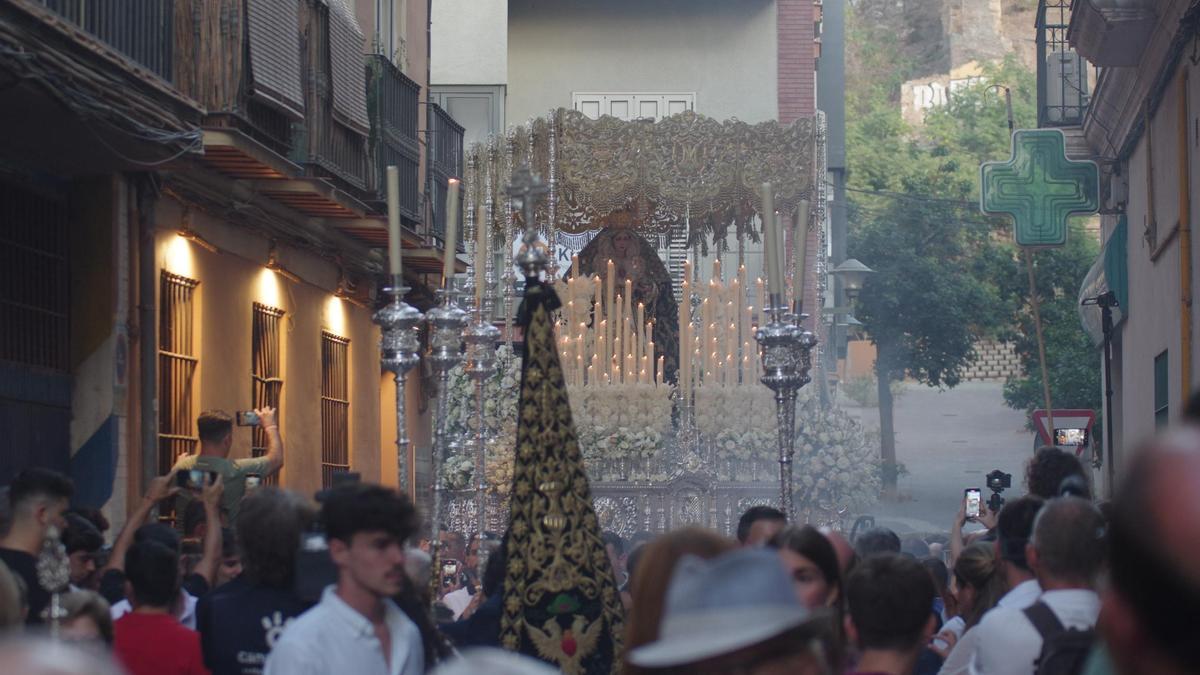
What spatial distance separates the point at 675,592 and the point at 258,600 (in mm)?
2395

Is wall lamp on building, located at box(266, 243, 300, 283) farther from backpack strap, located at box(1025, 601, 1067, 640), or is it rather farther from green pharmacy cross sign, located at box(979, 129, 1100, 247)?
backpack strap, located at box(1025, 601, 1067, 640)

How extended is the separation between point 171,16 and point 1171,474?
10.5 meters

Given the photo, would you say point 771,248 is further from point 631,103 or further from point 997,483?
point 631,103

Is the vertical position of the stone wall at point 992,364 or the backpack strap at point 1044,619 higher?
the stone wall at point 992,364

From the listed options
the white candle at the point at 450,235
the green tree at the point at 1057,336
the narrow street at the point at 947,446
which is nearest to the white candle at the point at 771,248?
the white candle at the point at 450,235

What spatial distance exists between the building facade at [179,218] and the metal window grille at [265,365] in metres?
0.03

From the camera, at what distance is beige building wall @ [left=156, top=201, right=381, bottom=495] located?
41.2ft

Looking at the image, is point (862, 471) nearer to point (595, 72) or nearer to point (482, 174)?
point (482, 174)

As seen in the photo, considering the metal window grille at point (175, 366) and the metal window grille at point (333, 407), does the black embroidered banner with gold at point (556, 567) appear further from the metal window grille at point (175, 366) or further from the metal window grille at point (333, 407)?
the metal window grille at point (333, 407)

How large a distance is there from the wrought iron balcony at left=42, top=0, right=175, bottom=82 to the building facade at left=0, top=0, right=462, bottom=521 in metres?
0.02

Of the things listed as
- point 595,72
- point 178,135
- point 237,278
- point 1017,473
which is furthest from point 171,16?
point 1017,473

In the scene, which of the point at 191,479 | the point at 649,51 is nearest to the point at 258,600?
the point at 191,479

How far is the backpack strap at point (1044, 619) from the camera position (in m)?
4.30

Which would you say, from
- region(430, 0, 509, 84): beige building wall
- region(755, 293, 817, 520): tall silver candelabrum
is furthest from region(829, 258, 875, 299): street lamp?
region(755, 293, 817, 520): tall silver candelabrum
